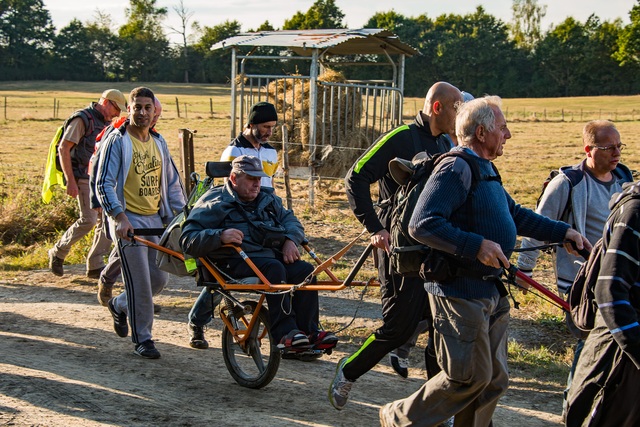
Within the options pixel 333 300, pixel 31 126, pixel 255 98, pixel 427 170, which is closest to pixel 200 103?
pixel 31 126

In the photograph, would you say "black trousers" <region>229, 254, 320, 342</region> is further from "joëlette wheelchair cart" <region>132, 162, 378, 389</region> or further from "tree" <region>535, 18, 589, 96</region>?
"tree" <region>535, 18, 589, 96</region>

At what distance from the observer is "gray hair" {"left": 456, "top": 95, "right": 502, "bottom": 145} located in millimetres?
4336

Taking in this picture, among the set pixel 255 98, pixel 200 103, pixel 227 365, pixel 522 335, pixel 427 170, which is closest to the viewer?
pixel 427 170

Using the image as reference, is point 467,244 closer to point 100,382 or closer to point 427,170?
point 427,170

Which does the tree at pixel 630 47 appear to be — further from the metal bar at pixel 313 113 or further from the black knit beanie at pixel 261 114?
A: the black knit beanie at pixel 261 114

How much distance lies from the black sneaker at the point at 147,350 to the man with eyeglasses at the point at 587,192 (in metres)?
3.04

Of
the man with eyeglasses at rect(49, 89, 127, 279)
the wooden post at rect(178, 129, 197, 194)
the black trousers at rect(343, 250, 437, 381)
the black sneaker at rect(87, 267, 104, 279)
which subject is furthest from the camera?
the wooden post at rect(178, 129, 197, 194)

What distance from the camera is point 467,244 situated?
4.15 meters

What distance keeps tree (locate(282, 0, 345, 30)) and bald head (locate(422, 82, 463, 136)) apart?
81.2m

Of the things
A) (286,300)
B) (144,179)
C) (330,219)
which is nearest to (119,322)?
(144,179)

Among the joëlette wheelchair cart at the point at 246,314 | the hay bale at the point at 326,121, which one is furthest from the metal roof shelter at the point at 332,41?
the joëlette wheelchair cart at the point at 246,314

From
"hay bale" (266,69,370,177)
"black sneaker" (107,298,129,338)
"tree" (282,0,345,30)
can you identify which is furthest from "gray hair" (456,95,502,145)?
"tree" (282,0,345,30)

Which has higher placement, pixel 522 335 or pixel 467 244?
pixel 467 244

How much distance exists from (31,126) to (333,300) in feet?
94.2
